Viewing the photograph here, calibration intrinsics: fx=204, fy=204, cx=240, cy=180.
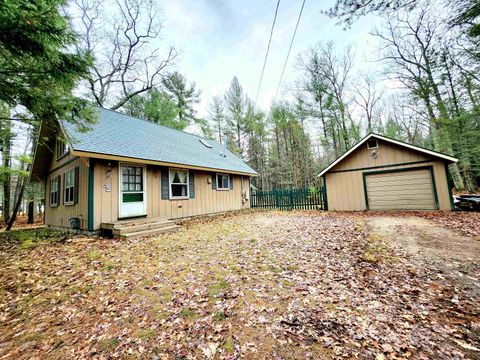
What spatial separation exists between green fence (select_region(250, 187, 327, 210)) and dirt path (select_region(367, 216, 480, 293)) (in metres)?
6.30

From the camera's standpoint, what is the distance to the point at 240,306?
2604mm

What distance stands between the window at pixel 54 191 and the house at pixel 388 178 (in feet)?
44.7

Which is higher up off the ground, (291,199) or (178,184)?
(178,184)

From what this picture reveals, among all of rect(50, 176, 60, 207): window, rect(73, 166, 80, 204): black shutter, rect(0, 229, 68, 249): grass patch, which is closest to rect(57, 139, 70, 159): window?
rect(50, 176, 60, 207): window

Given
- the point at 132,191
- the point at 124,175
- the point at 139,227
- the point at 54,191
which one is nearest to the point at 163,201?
the point at 132,191

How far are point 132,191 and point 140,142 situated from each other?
241 cm

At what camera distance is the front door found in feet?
24.8

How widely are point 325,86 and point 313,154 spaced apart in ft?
23.9

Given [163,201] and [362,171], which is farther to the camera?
[362,171]

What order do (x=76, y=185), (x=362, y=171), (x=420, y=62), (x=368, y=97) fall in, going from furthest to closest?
1. (x=368, y=97)
2. (x=420, y=62)
3. (x=362, y=171)
4. (x=76, y=185)

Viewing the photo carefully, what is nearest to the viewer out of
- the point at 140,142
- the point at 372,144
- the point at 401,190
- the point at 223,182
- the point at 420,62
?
the point at 140,142

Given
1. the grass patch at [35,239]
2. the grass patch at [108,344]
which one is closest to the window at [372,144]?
the grass patch at [108,344]

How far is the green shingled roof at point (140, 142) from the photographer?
7.10 m

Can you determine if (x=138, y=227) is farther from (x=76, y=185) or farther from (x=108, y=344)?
(x=108, y=344)
